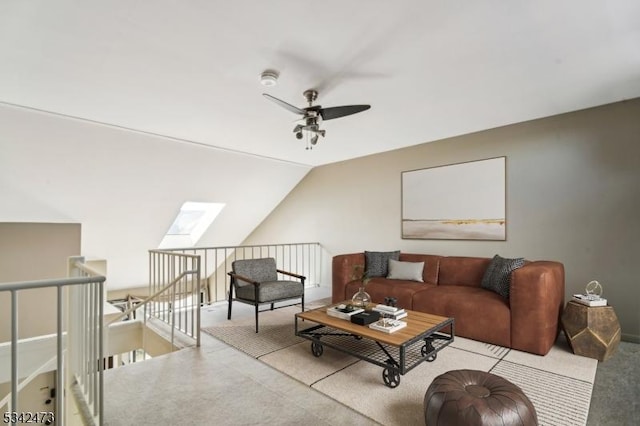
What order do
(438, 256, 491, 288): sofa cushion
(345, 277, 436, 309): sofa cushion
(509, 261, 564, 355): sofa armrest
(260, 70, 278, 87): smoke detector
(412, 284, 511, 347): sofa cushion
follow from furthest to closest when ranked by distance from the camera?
(438, 256, 491, 288): sofa cushion → (345, 277, 436, 309): sofa cushion → (412, 284, 511, 347): sofa cushion → (509, 261, 564, 355): sofa armrest → (260, 70, 278, 87): smoke detector

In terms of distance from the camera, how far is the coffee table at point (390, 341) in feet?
8.42

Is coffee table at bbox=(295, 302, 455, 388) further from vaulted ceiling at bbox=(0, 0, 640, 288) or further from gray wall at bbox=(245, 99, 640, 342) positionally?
vaulted ceiling at bbox=(0, 0, 640, 288)

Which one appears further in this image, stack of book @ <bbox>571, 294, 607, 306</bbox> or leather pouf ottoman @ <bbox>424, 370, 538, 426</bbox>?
stack of book @ <bbox>571, 294, 607, 306</bbox>

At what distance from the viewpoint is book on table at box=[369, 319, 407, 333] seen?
2.77 meters

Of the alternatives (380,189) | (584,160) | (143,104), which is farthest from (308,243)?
(584,160)

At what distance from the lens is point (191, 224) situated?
6984 millimetres

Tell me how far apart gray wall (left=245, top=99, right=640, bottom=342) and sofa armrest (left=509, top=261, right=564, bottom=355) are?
2.67 ft

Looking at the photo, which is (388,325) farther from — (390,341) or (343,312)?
(343,312)

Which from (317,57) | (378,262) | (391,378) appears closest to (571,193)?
(378,262)

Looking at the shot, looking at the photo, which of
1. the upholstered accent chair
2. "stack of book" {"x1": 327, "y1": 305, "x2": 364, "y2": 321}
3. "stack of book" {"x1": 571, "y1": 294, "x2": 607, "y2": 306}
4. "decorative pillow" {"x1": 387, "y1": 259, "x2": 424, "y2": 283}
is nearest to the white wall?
the upholstered accent chair

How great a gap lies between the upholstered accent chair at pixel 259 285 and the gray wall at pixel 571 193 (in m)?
2.10

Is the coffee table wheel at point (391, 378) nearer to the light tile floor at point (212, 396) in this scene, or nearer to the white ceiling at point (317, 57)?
the light tile floor at point (212, 396)

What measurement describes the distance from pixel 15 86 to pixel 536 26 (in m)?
4.28

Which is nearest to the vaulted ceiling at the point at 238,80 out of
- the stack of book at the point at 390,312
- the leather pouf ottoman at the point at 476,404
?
the stack of book at the point at 390,312
